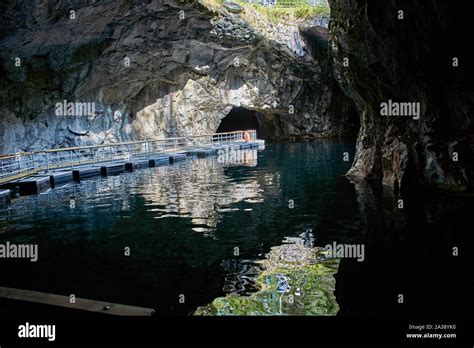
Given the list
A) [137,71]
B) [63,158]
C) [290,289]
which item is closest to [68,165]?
[63,158]

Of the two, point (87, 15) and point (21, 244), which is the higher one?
point (87, 15)

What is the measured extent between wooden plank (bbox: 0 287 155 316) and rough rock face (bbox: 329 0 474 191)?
11.4 meters

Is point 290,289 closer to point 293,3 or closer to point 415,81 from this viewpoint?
point 415,81

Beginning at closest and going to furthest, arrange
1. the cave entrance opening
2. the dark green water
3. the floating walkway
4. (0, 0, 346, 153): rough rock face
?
the dark green water, the floating walkway, (0, 0, 346, 153): rough rock face, the cave entrance opening

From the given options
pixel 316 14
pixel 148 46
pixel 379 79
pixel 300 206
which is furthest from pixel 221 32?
pixel 300 206

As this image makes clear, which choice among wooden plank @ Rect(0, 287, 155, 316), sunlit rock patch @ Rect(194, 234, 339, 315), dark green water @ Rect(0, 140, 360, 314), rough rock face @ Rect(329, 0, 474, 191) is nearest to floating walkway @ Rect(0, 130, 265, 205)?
dark green water @ Rect(0, 140, 360, 314)

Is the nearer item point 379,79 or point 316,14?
point 379,79

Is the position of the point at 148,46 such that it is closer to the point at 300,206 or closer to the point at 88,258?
the point at 300,206

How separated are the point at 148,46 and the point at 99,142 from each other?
9.57 m

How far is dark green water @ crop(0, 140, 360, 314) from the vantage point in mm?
7820

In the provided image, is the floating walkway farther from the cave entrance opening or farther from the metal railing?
the cave entrance opening

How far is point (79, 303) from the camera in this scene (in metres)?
6.47

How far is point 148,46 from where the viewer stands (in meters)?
35.8

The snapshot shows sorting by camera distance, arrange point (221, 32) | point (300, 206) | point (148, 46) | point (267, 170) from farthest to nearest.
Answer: point (221, 32) < point (148, 46) < point (267, 170) < point (300, 206)
